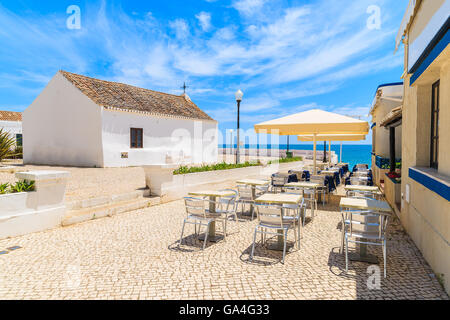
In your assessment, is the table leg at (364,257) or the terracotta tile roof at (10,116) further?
the terracotta tile roof at (10,116)

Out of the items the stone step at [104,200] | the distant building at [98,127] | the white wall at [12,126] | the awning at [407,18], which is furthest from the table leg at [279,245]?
the white wall at [12,126]

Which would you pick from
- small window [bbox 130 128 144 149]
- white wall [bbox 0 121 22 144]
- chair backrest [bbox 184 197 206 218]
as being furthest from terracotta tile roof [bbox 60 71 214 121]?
A: white wall [bbox 0 121 22 144]

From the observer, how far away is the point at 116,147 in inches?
662

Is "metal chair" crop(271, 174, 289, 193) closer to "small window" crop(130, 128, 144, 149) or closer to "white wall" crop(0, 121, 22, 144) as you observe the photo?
"small window" crop(130, 128, 144, 149)

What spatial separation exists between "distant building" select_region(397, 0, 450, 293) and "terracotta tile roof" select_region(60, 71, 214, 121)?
15.7 meters

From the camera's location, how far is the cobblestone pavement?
3.35 meters

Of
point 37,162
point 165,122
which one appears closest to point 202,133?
point 165,122

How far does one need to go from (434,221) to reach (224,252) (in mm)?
3419

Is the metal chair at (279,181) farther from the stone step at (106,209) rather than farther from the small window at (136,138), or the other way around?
the small window at (136,138)

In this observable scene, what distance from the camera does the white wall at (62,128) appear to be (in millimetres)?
16344

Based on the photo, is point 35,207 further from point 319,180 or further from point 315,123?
point 319,180

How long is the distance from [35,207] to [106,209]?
1.73 metres

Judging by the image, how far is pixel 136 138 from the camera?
714 inches

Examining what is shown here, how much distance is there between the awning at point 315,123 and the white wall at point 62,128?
39.5 feet
